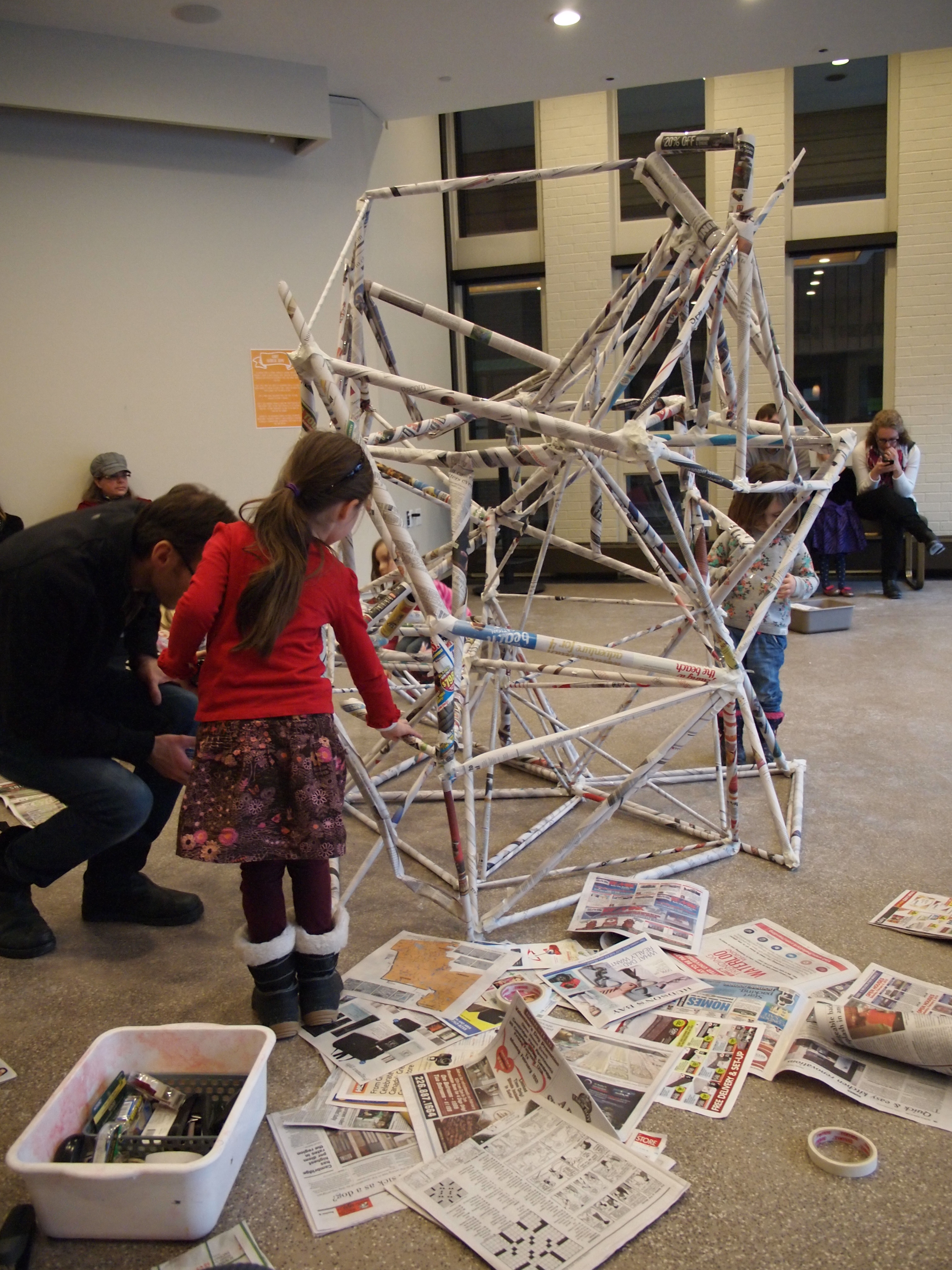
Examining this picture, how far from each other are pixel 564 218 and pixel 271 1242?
7.18 metres

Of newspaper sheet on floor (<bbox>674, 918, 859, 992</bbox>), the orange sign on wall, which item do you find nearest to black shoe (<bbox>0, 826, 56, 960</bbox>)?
newspaper sheet on floor (<bbox>674, 918, 859, 992</bbox>)

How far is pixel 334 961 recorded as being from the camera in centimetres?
181

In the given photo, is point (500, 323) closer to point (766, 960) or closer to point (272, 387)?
point (272, 387)

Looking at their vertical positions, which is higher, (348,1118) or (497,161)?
(497,161)

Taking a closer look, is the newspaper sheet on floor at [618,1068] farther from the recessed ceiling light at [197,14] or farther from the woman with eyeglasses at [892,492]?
the woman with eyeglasses at [892,492]

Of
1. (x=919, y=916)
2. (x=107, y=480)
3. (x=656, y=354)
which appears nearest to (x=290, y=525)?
(x=919, y=916)

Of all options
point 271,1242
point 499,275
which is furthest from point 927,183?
point 271,1242

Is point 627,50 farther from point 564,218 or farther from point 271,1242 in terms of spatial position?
point 271,1242

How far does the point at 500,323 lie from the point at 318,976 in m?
6.86

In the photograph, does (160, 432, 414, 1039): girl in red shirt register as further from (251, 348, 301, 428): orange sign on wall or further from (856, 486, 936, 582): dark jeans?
(856, 486, 936, 582): dark jeans

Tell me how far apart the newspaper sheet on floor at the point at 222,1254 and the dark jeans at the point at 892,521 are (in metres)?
5.92

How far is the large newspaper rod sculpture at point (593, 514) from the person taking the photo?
1.97m

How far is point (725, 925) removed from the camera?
211cm

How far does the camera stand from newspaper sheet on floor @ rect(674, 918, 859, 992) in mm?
1843
